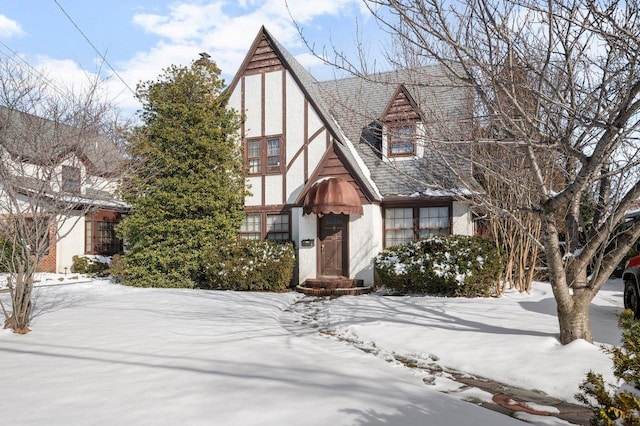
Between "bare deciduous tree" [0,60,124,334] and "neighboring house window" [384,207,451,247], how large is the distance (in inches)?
344

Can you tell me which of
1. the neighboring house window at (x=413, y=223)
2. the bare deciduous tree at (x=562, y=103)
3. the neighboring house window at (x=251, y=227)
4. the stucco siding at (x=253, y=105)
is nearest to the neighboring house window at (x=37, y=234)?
the bare deciduous tree at (x=562, y=103)

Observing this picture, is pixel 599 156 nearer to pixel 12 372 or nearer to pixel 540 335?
pixel 540 335

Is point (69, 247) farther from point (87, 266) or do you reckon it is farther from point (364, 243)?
point (364, 243)

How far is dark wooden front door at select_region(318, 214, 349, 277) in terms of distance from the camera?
46.1 feet

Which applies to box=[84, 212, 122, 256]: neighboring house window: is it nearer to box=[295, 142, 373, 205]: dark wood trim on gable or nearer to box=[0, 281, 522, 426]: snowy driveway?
box=[295, 142, 373, 205]: dark wood trim on gable

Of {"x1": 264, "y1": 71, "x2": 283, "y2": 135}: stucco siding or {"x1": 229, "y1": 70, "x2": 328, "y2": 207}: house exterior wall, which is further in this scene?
{"x1": 264, "y1": 71, "x2": 283, "y2": 135}: stucco siding

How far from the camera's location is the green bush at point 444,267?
1141 cm

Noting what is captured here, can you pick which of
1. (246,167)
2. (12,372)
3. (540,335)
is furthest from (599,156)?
(246,167)

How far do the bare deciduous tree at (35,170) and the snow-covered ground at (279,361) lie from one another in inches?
43.8

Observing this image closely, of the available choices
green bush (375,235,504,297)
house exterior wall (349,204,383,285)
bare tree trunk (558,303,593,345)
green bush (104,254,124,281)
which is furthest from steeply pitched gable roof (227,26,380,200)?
bare tree trunk (558,303,593,345)

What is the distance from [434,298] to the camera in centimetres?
1105

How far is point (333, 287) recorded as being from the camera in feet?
43.7

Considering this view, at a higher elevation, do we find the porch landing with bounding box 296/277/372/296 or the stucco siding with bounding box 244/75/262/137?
the stucco siding with bounding box 244/75/262/137

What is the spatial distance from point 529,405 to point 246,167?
12.7 m
